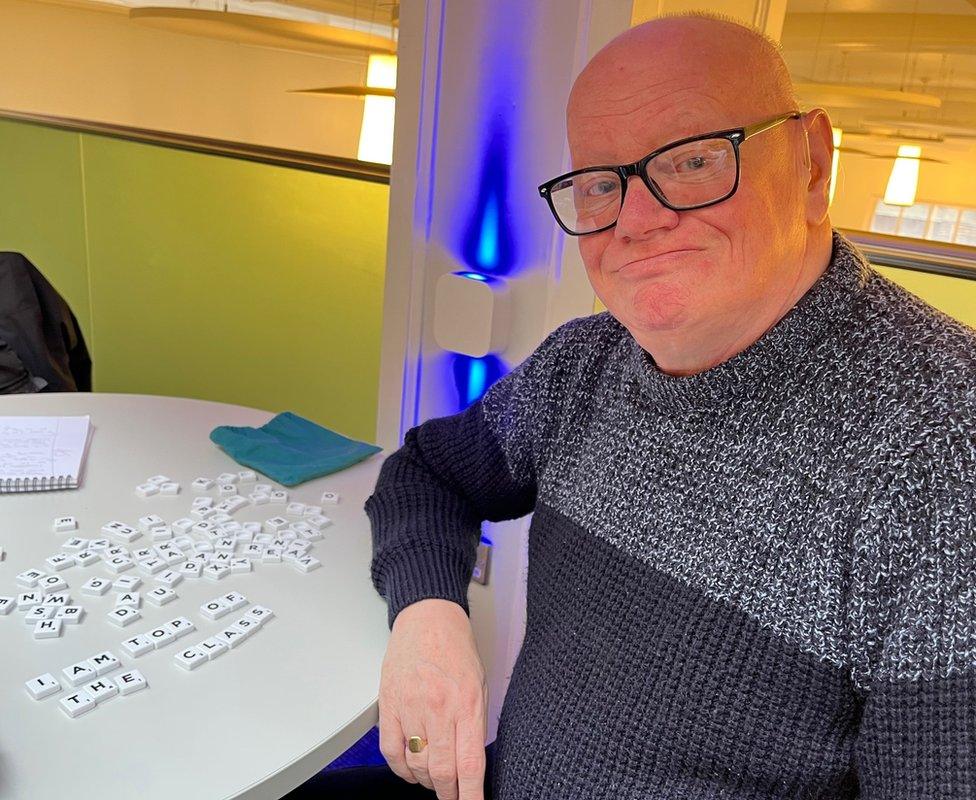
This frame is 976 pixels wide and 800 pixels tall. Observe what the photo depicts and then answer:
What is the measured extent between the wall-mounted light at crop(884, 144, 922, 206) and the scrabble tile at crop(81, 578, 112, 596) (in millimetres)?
1731

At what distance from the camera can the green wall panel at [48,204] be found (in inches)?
152

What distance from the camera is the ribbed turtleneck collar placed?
1015mm

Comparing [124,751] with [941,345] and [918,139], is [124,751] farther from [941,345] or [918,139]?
[918,139]

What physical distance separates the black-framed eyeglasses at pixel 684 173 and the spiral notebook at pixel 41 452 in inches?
41.0

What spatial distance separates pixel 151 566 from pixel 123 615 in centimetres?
12

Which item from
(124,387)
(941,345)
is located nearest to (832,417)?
(941,345)

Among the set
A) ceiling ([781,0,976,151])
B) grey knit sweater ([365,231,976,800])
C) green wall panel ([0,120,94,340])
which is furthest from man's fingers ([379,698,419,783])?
green wall panel ([0,120,94,340])

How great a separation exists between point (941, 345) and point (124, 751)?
0.98m

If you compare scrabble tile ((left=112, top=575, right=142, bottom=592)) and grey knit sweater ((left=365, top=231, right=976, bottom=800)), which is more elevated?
grey knit sweater ((left=365, top=231, right=976, bottom=800))

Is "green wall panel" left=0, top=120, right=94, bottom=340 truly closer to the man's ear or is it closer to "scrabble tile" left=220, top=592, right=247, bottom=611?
"scrabble tile" left=220, top=592, right=247, bottom=611

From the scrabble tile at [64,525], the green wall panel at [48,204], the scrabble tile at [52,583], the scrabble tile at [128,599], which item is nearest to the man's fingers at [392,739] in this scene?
the scrabble tile at [128,599]

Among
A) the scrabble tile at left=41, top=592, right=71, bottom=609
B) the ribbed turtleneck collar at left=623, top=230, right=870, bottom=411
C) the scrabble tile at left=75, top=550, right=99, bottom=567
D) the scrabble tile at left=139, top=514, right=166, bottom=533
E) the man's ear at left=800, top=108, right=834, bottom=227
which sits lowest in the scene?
the scrabble tile at left=41, top=592, right=71, bottom=609

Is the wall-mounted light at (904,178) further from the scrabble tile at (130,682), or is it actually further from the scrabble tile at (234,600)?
the scrabble tile at (130,682)

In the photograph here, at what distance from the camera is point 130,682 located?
3.53 ft
